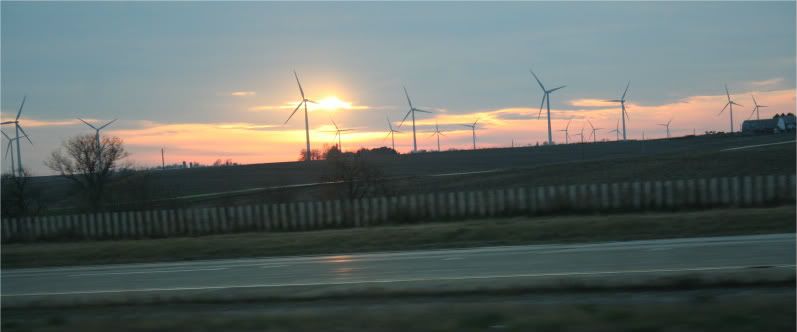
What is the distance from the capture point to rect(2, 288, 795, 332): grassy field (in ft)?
24.5

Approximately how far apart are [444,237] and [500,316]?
10.1m

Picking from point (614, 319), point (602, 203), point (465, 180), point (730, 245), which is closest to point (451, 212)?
point (602, 203)

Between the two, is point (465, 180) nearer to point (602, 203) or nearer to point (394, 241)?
point (602, 203)

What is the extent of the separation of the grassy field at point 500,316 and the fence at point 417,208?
44.0ft

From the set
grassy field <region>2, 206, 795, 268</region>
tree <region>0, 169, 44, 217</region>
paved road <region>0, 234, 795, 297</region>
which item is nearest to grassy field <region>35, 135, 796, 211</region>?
tree <region>0, 169, 44, 217</region>

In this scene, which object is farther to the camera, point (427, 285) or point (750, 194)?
point (750, 194)

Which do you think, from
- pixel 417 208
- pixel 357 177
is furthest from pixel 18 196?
pixel 417 208

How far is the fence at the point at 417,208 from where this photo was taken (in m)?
22.4

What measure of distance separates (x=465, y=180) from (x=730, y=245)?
1496 inches

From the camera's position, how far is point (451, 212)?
80.2 feet

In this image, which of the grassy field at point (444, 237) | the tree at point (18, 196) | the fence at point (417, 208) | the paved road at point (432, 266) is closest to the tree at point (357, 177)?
the fence at point (417, 208)

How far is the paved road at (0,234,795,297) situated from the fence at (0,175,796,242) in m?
7.06

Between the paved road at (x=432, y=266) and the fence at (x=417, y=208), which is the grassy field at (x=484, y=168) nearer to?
the fence at (x=417, y=208)

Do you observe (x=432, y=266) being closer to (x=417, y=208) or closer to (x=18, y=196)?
(x=417, y=208)
